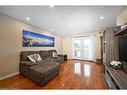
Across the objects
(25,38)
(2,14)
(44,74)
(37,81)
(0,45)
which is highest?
(2,14)

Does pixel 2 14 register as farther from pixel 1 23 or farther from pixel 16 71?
pixel 16 71

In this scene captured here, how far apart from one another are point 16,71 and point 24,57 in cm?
64

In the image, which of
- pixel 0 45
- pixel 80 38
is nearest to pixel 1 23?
pixel 0 45

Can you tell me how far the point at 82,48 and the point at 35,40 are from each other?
164 inches

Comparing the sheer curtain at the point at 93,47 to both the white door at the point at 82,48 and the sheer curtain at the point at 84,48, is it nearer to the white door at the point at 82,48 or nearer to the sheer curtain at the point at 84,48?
the sheer curtain at the point at 84,48

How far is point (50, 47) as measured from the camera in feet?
19.3

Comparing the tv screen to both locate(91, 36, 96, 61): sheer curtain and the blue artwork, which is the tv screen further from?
locate(91, 36, 96, 61): sheer curtain

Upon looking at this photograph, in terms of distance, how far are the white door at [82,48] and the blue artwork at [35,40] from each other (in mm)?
2546

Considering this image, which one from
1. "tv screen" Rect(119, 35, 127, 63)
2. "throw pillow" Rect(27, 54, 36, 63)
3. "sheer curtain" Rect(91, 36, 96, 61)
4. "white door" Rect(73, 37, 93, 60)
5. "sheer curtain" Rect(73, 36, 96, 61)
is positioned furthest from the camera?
"white door" Rect(73, 37, 93, 60)

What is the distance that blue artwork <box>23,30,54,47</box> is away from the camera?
3.97 m

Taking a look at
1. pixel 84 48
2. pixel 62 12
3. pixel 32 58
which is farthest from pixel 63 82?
pixel 84 48

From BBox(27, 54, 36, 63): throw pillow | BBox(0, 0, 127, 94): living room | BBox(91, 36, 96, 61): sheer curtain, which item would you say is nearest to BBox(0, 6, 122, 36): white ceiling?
BBox(0, 0, 127, 94): living room

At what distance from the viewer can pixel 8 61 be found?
10.4ft
